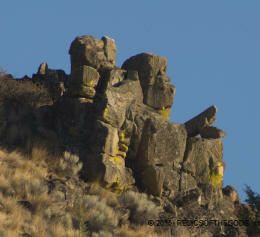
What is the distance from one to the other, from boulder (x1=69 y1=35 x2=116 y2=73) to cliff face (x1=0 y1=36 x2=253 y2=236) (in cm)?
4

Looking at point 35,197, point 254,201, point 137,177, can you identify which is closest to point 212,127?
point 137,177

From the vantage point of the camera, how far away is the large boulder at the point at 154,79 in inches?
1740

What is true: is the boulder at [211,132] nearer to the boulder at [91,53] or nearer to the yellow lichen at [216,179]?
the yellow lichen at [216,179]

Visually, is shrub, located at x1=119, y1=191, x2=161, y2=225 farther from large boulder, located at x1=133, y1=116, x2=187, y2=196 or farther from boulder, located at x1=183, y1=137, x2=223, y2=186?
boulder, located at x1=183, y1=137, x2=223, y2=186

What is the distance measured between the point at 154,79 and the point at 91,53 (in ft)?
10.7

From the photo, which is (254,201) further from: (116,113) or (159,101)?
(159,101)

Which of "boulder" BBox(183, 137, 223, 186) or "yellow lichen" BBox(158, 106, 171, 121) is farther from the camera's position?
"yellow lichen" BBox(158, 106, 171, 121)

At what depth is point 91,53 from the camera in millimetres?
43406

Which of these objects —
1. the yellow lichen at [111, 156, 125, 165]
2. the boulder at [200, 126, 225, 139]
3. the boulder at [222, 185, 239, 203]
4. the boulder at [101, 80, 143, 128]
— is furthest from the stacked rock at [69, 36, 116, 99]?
the boulder at [222, 185, 239, 203]

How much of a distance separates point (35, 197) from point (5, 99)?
27.7ft

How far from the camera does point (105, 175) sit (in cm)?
3834

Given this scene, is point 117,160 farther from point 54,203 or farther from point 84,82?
point 54,203

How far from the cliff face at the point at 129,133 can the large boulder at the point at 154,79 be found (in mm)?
46

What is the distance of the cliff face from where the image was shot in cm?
3931
